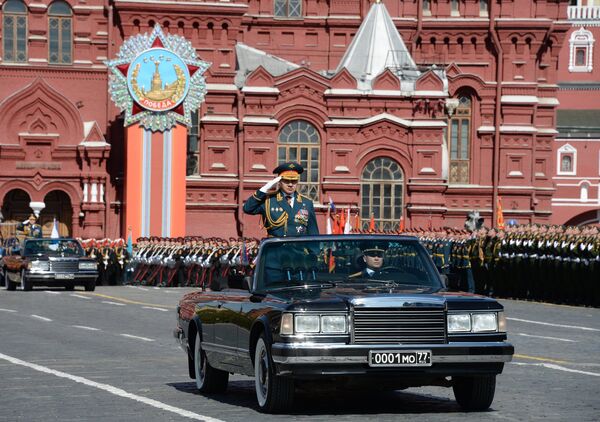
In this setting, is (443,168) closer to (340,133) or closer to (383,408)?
(340,133)

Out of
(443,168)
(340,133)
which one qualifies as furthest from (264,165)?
(443,168)

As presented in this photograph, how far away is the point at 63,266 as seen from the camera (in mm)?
39031

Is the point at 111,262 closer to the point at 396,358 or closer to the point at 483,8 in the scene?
the point at 483,8

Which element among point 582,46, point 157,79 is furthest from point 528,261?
point 582,46

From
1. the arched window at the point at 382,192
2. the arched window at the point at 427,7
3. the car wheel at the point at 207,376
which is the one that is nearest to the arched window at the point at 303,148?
the arched window at the point at 382,192

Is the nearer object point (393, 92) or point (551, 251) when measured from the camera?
point (551, 251)

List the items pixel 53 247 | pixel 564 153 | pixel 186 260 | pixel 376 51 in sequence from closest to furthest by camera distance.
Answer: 1. pixel 53 247
2. pixel 186 260
3. pixel 376 51
4. pixel 564 153

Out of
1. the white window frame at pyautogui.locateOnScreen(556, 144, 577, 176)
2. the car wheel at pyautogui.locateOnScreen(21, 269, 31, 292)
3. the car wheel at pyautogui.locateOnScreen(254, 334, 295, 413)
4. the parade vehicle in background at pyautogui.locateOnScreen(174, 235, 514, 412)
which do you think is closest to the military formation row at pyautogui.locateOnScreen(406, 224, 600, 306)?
the car wheel at pyautogui.locateOnScreen(21, 269, 31, 292)

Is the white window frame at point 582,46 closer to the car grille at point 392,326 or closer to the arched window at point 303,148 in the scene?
the arched window at point 303,148

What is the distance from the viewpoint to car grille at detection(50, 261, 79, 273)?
39.0 meters

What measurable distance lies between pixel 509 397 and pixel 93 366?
537 centimetres

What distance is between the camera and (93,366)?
16781 millimetres

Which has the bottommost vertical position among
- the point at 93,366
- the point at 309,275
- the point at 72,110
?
the point at 93,366

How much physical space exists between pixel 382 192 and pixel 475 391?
46912 millimetres
